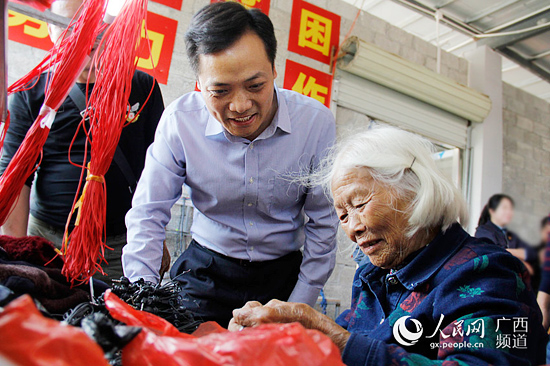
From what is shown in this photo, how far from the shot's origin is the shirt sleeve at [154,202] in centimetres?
119

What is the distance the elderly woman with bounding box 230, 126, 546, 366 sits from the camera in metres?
0.68

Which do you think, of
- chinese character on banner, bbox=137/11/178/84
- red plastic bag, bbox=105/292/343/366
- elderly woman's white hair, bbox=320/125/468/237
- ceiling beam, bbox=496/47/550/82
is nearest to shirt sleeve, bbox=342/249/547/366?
elderly woman's white hair, bbox=320/125/468/237

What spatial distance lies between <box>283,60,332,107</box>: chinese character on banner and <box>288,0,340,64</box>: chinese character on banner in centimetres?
14

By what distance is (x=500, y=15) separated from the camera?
13.2ft

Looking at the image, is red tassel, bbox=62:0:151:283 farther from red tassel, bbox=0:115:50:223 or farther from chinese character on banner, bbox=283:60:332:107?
chinese character on banner, bbox=283:60:332:107

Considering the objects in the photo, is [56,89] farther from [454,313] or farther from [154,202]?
[454,313]

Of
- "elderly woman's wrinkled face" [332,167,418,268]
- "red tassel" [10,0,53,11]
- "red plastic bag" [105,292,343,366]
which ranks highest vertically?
"red tassel" [10,0,53,11]

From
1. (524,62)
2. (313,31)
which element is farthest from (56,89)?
(524,62)

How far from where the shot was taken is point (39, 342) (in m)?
0.32

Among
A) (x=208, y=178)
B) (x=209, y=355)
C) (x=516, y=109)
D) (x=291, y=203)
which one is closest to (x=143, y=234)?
(x=208, y=178)

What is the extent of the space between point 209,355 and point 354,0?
4.01 metres

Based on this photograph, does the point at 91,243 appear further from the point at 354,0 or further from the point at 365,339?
the point at 354,0

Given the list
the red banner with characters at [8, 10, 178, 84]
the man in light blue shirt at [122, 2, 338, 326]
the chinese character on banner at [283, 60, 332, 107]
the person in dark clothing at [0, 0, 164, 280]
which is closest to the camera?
the man in light blue shirt at [122, 2, 338, 326]

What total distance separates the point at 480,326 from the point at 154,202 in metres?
0.97
